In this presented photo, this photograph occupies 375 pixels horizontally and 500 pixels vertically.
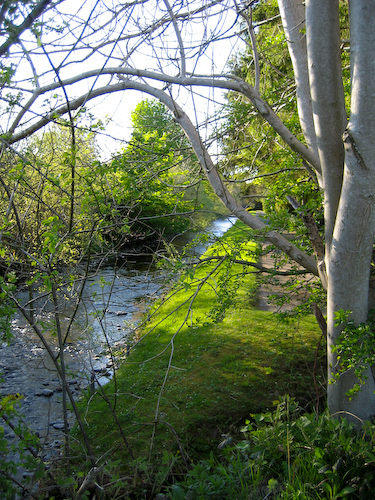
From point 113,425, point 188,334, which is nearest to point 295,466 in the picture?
point 113,425

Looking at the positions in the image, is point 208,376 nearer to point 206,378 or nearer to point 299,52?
point 206,378

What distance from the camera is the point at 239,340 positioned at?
710cm

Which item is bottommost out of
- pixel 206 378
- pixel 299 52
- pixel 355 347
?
pixel 206 378

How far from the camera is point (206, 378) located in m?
5.81

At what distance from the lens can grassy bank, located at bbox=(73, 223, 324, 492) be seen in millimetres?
4383

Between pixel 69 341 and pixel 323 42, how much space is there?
7.27 metres

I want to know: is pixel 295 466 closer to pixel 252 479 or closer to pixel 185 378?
pixel 252 479


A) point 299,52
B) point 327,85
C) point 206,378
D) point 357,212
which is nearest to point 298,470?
point 357,212

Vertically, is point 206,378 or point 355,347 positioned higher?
point 355,347

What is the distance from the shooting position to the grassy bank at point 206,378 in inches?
173

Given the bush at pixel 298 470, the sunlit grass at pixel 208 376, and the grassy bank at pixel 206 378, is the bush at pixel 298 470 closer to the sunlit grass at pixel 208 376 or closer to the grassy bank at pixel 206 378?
the grassy bank at pixel 206 378

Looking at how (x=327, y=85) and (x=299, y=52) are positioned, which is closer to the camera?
(x=327, y=85)

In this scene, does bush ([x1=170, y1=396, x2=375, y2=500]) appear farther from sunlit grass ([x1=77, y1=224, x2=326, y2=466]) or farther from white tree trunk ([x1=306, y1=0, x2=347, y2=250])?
white tree trunk ([x1=306, y1=0, x2=347, y2=250])

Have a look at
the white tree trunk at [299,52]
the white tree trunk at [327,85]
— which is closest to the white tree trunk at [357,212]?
the white tree trunk at [327,85]
